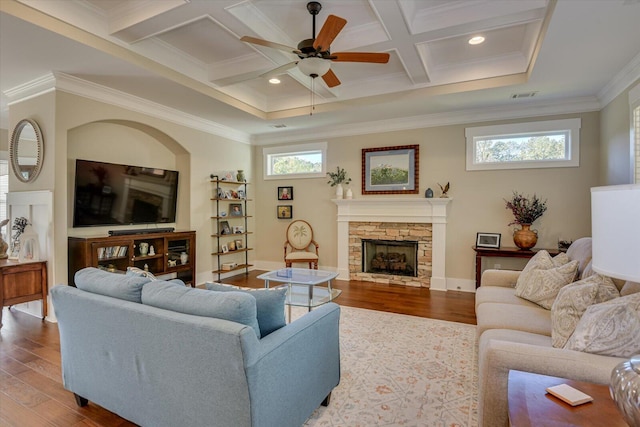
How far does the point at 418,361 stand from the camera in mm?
2762

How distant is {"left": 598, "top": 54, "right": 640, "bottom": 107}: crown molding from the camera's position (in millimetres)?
3223

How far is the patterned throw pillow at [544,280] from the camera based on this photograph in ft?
8.50

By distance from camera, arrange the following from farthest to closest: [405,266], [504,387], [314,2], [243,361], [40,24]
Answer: [405,266] → [314,2] → [40,24] → [504,387] → [243,361]

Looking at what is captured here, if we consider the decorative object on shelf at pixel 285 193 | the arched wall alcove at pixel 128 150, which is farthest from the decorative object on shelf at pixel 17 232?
the decorative object on shelf at pixel 285 193

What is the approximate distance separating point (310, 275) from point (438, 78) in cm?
301

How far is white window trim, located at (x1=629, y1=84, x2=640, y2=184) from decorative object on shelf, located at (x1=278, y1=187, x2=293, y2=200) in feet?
15.9

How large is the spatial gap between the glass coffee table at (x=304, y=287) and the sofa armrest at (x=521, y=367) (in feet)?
5.77

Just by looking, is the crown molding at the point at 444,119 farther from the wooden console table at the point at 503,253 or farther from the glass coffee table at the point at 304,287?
the glass coffee table at the point at 304,287

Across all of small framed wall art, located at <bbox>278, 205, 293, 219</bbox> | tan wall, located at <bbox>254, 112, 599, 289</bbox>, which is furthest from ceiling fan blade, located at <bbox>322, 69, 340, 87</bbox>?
small framed wall art, located at <bbox>278, 205, 293, 219</bbox>

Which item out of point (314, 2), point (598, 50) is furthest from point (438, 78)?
point (314, 2)

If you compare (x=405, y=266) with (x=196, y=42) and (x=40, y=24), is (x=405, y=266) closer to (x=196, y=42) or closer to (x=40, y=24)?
(x=196, y=42)

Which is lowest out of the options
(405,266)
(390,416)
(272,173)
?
(390,416)

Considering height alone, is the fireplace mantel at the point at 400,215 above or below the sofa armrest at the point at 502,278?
above

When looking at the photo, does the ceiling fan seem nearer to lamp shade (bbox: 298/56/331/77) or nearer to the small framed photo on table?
lamp shade (bbox: 298/56/331/77)
